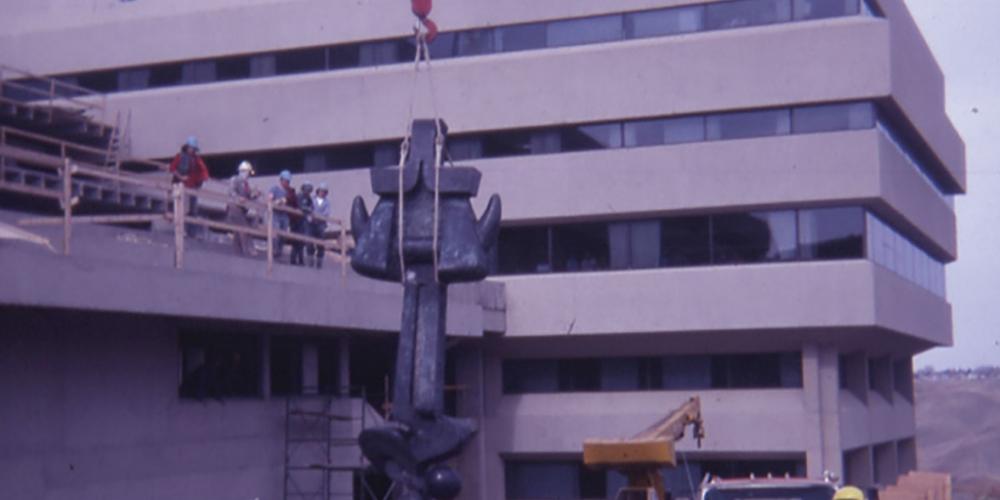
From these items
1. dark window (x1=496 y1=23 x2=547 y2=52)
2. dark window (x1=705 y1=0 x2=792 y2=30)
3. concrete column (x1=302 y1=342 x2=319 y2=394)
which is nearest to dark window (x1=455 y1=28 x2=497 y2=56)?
dark window (x1=496 y1=23 x2=547 y2=52)

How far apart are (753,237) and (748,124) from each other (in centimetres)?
257

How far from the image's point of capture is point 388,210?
802cm

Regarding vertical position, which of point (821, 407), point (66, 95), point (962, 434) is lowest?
point (962, 434)

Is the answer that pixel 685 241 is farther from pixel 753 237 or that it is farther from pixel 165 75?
pixel 165 75

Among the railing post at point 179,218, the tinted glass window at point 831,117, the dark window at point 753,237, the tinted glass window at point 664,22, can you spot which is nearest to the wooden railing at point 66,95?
the tinted glass window at point 664,22

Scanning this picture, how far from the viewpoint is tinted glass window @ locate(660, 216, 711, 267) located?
103 ft

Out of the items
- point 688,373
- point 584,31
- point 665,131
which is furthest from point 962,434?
point 584,31

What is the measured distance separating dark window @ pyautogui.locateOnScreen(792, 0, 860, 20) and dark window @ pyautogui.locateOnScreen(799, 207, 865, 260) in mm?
4442

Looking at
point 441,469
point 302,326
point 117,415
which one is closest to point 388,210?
point 441,469

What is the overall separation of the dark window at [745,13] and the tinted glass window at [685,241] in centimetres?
454

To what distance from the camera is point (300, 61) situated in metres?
34.6

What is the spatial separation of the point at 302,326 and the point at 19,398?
640 cm

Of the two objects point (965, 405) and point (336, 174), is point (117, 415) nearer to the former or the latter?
point (336, 174)

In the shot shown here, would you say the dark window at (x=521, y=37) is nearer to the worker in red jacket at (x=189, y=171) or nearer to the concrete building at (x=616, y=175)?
the concrete building at (x=616, y=175)
